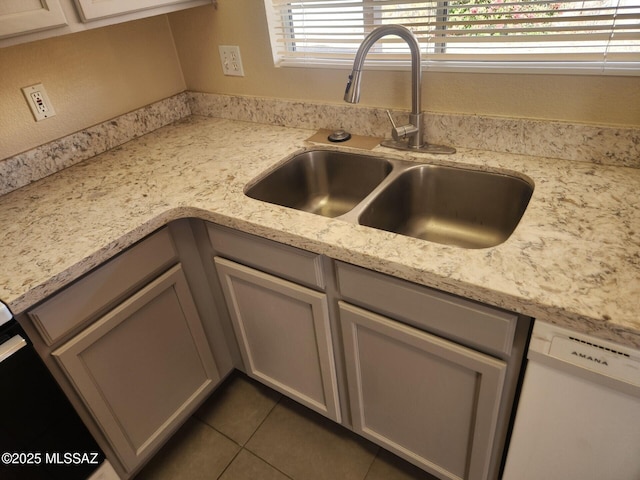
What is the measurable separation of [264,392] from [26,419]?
35.5 inches

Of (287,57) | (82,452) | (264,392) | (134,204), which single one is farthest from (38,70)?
(264,392)

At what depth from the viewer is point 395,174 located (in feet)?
4.13

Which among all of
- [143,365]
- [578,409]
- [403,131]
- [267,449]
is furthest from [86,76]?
[578,409]

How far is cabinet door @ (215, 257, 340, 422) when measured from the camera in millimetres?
1200

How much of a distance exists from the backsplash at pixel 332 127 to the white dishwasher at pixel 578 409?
632mm

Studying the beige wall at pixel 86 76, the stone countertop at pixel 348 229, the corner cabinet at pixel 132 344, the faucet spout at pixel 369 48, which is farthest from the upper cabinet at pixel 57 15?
the faucet spout at pixel 369 48

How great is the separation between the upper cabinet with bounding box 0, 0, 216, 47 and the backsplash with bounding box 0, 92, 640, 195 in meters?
0.46

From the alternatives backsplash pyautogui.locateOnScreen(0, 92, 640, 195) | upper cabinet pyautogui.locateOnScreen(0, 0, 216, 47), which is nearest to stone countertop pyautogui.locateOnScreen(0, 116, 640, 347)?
backsplash pyautogui.locateOnScreen(0, 92, 640, 195)

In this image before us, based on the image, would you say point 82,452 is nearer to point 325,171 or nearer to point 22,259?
Result: point 22,259

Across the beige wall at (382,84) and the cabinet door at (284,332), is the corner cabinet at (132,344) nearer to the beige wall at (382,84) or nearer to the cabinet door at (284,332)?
the cabinet door at (284,332)

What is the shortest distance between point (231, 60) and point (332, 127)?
0.51 meters

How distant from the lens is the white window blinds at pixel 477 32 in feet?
3.43

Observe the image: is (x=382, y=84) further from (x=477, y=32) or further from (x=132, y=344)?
(x=132, y=344)

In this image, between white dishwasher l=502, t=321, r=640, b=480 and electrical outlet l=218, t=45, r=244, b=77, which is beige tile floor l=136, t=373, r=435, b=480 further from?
electrical outlet l=218, t=45, r=244, b=77
